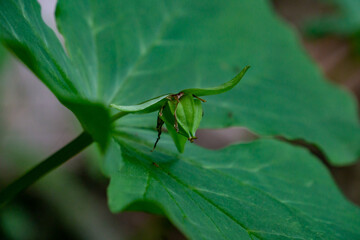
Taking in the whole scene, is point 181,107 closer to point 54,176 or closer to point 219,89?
point 219,89

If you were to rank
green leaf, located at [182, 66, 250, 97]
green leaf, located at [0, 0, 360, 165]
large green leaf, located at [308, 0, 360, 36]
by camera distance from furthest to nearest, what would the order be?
large green leaf, located at [308, 0, 360, 36]
green leaf, located at [0, 0, 360, 165]
green leaf, located at [182, 66, 250, 97]

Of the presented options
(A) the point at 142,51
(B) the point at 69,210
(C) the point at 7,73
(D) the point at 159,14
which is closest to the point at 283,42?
(D) the point at 159,14

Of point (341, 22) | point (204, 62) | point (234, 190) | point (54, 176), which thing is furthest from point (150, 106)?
point (341, 22)

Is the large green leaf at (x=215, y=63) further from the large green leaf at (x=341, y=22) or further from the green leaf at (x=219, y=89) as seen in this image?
the large green leaf at (x=341, y=22)

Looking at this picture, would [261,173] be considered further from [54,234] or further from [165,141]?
[54,234]

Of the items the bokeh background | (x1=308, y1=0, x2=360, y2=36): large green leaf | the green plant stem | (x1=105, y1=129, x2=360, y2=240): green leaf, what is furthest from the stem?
(x1=308, y1=0, x2=360, y2=36): large green leaf

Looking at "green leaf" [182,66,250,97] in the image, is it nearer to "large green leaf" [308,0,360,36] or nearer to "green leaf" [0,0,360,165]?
"green leaf" [0,0,360,165]
